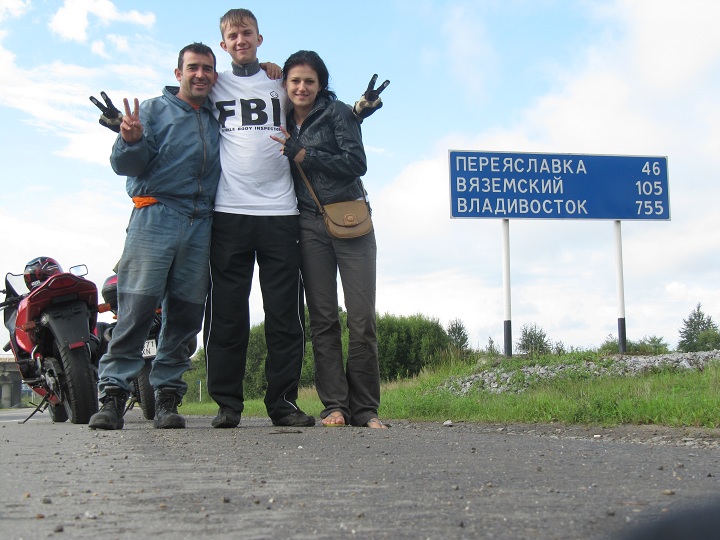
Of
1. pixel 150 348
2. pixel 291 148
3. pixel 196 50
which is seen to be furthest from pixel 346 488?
pixel 150 348

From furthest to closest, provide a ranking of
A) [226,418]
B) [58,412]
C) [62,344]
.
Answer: [58,412], [62,344], [226,418]

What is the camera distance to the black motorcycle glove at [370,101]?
541 centimetres

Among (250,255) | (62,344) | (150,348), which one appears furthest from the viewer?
(150,348)

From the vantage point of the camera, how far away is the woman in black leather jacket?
17.5 feet

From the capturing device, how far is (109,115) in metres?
5.22

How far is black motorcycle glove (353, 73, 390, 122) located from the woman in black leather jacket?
0.07 meters

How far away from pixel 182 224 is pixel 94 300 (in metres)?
2.02

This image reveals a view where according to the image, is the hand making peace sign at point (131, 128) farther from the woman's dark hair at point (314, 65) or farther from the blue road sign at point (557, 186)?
the blue road sign at point (557, 186)

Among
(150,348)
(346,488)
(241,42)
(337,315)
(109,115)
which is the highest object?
(241,42)

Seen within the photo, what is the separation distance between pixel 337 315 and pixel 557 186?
8.74 metres

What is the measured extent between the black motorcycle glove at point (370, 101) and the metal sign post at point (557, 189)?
7.60 meters

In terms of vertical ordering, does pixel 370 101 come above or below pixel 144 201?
above

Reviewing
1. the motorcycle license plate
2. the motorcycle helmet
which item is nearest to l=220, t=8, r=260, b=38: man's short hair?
the motorcycle license plate

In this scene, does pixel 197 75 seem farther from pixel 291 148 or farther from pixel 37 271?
pixel 37 271
